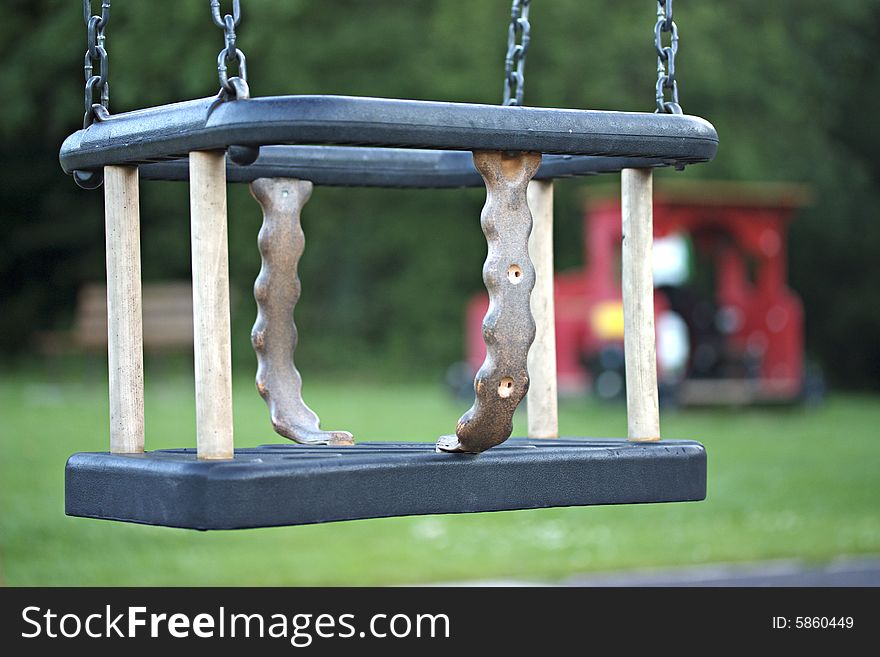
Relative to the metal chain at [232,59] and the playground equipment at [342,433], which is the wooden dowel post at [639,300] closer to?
the playground equipment at [342,433]

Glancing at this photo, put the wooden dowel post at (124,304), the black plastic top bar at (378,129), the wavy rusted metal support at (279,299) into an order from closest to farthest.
Answer: 1. the black plastic top bar at (378,129)
2. the wooden dowel post at (124,304)
3. the wavy rusted metal support at (279,299)

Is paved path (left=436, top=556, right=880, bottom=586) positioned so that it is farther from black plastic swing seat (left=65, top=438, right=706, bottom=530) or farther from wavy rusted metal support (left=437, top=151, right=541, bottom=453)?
wavy rusted metal support (left=437, top=151, right=541, bottom=453)

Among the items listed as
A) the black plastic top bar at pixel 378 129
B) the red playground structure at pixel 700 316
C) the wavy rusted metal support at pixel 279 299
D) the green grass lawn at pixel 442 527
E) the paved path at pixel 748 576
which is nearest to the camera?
the black plastic top bar at pixel 378 129

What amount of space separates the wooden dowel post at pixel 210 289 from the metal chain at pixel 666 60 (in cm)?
81

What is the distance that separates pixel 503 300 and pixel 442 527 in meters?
7.54

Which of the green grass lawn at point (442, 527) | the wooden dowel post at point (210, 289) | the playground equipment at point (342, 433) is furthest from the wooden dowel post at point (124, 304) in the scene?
the green grass lawn at point (442, 527)

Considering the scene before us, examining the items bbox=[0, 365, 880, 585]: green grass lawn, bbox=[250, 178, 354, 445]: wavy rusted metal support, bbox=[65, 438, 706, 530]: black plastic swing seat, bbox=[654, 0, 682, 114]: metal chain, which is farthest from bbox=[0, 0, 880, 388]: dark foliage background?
bbox=[65, 438, 706, 530]: black plastic swing seat

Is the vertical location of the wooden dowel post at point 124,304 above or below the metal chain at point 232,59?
below

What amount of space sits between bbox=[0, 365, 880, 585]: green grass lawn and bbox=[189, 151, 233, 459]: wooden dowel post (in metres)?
5.56

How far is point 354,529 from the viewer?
963cm

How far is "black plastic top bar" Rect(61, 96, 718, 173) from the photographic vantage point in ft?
6.46

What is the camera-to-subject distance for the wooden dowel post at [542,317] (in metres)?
2.80

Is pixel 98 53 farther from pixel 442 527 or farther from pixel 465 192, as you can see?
pixel 465 192

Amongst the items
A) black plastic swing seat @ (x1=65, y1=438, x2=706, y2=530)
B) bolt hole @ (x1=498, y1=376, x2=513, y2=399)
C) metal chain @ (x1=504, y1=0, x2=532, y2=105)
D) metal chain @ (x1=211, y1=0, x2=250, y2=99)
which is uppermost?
metal chain @ (x1=504, y1=0, x2=532, y2=105)
